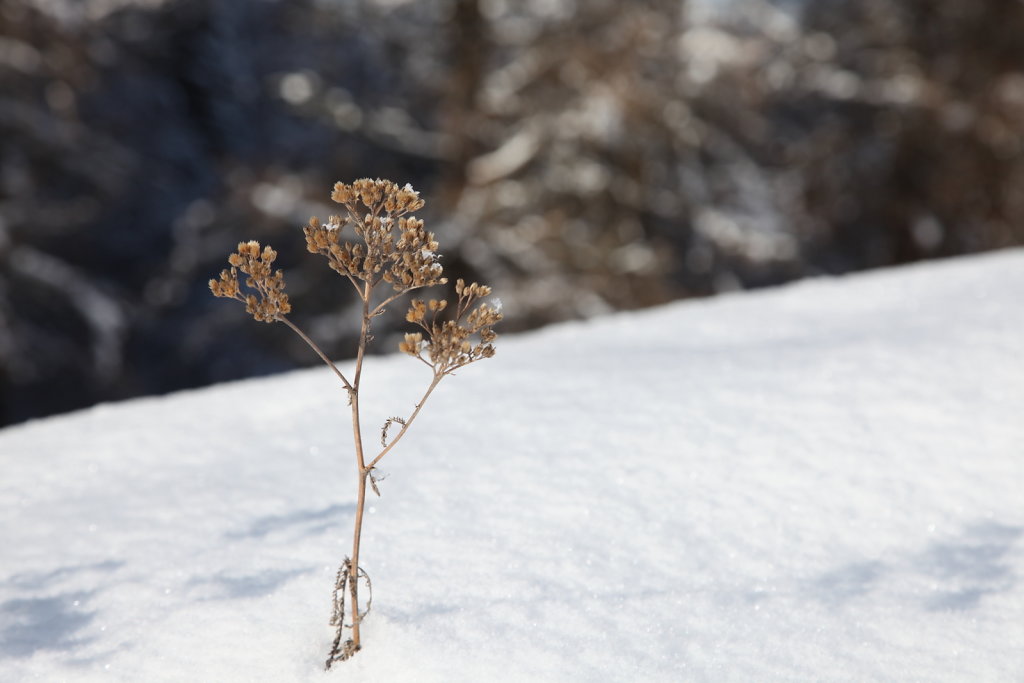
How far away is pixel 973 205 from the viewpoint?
345 inches

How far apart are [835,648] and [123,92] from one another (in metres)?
8.45

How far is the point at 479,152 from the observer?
26.2 feet

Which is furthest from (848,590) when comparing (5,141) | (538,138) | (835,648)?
(5,141)

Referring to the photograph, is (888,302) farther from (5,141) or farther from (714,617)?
(5,141)

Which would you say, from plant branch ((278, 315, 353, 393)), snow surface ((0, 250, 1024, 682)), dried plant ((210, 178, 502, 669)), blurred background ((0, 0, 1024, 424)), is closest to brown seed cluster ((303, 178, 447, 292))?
dried plant ((210, 178, 502, 669))

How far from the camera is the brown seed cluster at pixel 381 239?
1.19 meters

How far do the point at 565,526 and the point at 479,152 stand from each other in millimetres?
6934

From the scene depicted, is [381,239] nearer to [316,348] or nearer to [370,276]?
[370,276]

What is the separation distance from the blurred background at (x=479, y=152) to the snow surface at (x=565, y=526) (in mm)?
5237

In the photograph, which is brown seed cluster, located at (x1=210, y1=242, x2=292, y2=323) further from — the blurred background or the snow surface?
the blurred background

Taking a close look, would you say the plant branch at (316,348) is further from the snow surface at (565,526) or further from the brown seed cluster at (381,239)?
the snow surface at (565,526)

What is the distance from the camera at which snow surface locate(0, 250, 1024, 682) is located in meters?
1.25

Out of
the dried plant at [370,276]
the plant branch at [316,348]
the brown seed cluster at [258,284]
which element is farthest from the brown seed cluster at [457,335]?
the brown seed cluster at [258,284]

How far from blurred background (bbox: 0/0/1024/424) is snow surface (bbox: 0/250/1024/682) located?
5237mm
